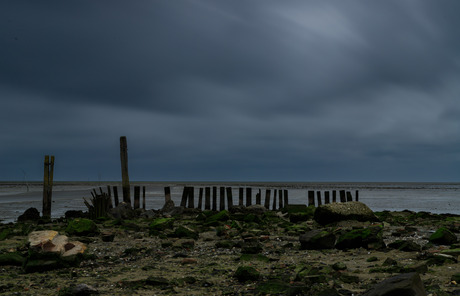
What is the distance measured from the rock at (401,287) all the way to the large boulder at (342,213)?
26.5 ft

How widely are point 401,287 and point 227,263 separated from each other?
3.66m

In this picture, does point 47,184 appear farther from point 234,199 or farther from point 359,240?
point 234,199

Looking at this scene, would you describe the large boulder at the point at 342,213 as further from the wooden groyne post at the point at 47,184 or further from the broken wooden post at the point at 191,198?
the wooden groyne post at the point at 47,184

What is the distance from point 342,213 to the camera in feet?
39.7

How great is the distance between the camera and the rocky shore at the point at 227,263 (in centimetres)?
516

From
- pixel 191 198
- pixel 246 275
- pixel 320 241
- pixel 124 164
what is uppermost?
pixel 124 164

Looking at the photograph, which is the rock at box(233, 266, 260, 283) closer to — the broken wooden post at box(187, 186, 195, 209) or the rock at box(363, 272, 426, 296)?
the rock at box(363, 272, 426, 296)

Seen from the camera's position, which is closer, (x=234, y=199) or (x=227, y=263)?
(x=227, y=263)

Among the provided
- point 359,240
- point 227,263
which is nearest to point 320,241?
point 359,240

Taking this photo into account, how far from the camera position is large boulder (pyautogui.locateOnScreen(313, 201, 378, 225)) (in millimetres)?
12086

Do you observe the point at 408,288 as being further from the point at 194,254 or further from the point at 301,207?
the point at 301,207

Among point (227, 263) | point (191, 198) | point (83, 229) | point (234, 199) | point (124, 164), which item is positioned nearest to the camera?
point (227, 263)

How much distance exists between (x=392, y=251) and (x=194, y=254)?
405 cm

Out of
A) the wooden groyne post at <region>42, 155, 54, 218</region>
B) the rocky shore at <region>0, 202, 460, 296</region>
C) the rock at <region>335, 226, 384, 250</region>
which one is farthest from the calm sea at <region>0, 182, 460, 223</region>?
the rock at <region>335, 226, 384, 250</region>
